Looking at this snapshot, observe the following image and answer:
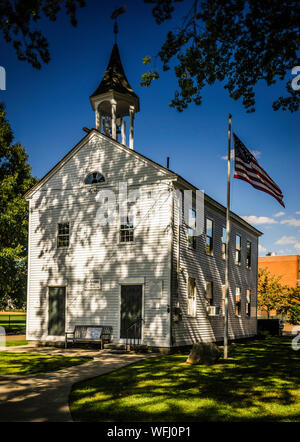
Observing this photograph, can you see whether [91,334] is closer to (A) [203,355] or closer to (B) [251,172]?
(A) [203,355]

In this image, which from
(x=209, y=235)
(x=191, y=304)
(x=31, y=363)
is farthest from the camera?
(x=209, y=235)

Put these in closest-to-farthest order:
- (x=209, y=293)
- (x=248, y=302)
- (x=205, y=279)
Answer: (x=205, y=279) < (x=209, y=293) < (x=248, y=302)

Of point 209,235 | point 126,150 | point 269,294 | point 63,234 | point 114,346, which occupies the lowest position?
point 269,294

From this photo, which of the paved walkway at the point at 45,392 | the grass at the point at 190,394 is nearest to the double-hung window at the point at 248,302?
the paved walkway at the point at 45,392

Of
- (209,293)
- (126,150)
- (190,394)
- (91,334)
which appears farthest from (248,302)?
(190,394)

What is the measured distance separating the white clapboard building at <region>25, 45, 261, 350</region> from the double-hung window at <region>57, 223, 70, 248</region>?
0.05 meters

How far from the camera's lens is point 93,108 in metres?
22.5

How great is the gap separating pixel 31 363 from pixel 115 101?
1281cm

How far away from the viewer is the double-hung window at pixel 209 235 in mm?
22000

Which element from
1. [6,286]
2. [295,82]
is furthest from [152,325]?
[6,286]

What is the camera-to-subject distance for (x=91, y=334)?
18391 mm

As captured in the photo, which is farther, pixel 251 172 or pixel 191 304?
pixel 191 304

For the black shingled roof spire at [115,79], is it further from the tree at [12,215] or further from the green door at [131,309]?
the tree at [12,215]
